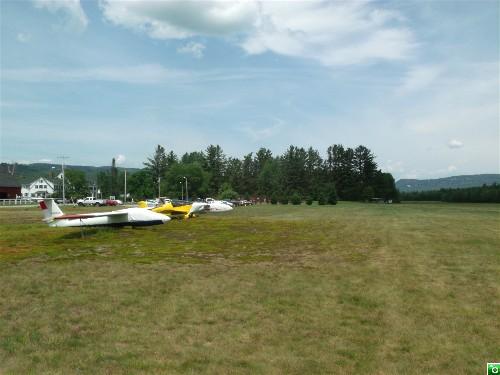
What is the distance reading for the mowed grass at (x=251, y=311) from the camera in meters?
5.82

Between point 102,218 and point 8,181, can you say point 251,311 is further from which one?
point 8,181

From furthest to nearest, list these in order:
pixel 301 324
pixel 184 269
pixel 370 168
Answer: pixel 370 168 → pixel 184 269 → pixel 301 324

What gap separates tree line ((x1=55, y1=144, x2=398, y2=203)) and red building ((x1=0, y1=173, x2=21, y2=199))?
61.8ft

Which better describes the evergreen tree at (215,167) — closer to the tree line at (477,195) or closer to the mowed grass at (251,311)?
the tree line at (477,195)

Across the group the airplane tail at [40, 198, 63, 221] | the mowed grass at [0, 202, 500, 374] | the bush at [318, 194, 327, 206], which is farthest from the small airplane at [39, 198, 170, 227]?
the bush at [318, 194, 327, 206]

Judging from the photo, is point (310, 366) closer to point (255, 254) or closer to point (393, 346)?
point (393, 346)

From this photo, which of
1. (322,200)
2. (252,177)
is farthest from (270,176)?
(322,200)

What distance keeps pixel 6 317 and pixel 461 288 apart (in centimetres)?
1019

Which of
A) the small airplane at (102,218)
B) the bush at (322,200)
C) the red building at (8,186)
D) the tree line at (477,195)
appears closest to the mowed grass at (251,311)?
the small airplane at (102,218)

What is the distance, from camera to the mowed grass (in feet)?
19.1

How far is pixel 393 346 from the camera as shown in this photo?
627cm

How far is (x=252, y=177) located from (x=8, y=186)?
219 feet

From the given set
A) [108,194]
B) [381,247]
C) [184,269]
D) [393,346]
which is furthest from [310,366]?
[108,194]

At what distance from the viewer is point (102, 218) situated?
24.4m
